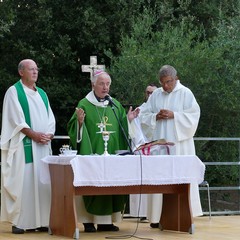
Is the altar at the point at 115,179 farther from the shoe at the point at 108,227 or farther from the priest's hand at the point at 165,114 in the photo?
the priest's hand at the point at 165,114

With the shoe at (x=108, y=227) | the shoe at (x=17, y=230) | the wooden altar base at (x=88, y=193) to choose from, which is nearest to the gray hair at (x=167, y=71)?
the wooden altar base at (x=88, y=193)

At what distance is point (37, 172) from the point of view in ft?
29.3

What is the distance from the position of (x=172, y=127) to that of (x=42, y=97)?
156 cm

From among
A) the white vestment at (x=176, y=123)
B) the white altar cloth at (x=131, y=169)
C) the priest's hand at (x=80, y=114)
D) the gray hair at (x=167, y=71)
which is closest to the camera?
the white altar cloth at (x=131, y=169)

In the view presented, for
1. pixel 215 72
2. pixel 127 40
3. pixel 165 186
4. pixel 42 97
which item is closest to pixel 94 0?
pixel 127 40

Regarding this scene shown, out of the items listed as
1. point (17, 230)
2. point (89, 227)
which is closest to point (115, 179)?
point (89, 227)

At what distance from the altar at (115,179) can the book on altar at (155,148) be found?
269 millimetres

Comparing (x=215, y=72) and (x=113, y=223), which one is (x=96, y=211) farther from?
(x=215, y=72)

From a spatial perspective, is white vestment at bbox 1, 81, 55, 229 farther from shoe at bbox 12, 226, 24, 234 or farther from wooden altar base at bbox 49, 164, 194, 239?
wooden altar base at bbox 49, 164, 194, 239

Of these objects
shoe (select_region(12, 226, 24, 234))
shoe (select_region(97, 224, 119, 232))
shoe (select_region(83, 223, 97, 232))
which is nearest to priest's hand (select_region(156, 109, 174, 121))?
shoe (select_region(97, 224, 119, 232))

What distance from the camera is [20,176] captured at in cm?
885

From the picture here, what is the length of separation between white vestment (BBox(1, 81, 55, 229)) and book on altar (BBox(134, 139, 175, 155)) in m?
1.10

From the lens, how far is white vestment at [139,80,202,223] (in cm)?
928

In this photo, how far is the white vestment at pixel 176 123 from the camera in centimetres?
928
